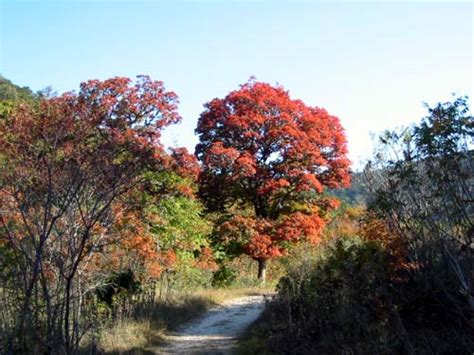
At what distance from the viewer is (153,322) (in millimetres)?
10828

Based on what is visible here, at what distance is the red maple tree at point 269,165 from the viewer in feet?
62.6

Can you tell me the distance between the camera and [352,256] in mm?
8891

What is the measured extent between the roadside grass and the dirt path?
0.90ft

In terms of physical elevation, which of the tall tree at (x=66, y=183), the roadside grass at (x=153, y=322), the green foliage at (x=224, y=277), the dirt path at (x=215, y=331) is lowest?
the dirt path at (x=215, y=331)

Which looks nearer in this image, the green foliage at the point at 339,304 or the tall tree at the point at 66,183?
the tall tree at the point at 66,183

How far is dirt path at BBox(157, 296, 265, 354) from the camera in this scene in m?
9.59

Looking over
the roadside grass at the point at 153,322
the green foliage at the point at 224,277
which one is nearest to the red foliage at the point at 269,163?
the green foliage at the point at 224,277

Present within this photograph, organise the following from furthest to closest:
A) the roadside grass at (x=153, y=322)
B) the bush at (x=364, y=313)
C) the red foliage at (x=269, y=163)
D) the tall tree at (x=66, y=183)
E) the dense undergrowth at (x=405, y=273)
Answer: the red foliage at (x=269, y=163) → the roadside grass at (x=153, y=322) → the bush at (x=364, y=313) → the dense undergrowth at (x=405, y=273) → the tall tree at (x=66, y=183)

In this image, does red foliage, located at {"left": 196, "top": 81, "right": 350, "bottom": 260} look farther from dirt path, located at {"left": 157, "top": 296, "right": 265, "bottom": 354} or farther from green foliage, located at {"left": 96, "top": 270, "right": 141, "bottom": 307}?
green foliage, located at {"left": 96, "top": 270, "right": 141, "bottom": 307}

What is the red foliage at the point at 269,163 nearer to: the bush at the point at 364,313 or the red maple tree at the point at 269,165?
the red maple tree at the point at 269,165

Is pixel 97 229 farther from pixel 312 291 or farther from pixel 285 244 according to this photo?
pixel 285 244

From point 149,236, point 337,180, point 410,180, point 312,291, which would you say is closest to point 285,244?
point 337,180

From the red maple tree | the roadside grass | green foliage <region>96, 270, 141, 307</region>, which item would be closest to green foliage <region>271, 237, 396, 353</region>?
the roadside grass

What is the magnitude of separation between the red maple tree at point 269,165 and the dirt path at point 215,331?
4803mm
